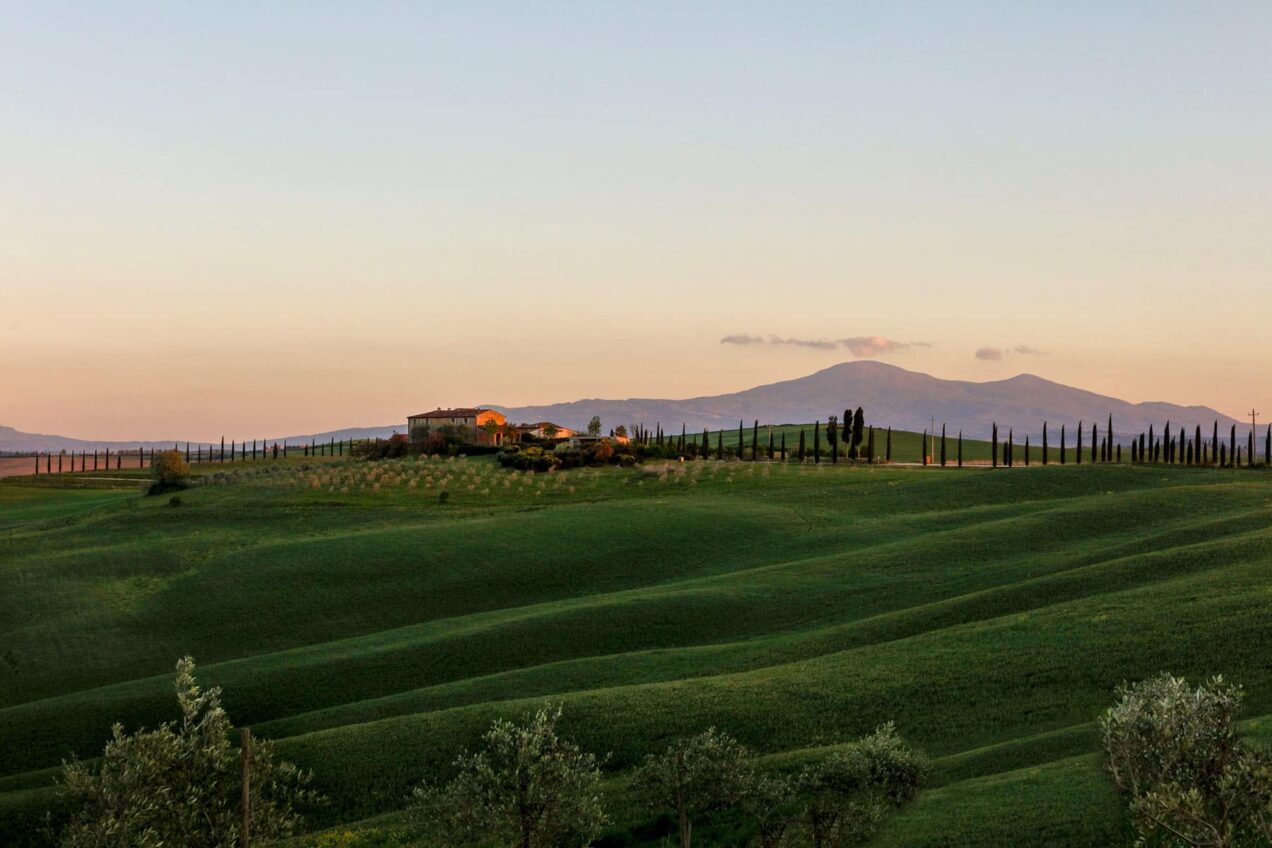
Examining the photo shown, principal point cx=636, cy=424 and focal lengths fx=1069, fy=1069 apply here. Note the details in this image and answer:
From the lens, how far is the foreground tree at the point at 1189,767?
17.2 m

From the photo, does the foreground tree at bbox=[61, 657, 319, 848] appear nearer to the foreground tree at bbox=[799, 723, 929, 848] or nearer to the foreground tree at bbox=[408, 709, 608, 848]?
the foreground tree at bbox=[408, 709, 608, 848]

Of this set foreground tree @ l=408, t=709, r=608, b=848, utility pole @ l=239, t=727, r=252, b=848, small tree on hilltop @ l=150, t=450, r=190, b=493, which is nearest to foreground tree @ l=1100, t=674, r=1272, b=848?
foreground tree @ l=408, t=709, r=608, b=848

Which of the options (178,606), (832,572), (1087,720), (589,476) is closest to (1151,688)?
(1087,720)

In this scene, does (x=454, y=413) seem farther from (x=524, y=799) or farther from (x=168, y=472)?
(x=524, y=799)

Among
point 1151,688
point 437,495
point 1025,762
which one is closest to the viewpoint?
point 1151,688

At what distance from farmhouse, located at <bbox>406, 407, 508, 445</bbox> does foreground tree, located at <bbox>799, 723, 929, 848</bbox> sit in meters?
134

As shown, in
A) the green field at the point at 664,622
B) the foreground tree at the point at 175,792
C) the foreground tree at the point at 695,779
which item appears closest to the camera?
the foreground tree at the point at 175,792

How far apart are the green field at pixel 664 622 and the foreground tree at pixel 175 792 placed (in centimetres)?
614

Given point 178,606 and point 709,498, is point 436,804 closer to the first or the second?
point 178,606

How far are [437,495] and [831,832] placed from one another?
81.1 meters

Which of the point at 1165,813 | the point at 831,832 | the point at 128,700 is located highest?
the point at 1165,813

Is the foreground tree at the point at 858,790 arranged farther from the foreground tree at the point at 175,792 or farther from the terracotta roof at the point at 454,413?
the terracotta roof at the point at 454,413

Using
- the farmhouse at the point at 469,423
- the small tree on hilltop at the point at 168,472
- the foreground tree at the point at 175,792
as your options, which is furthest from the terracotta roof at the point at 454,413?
the foreground tree at the point at 175,792

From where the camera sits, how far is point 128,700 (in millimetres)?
45562
